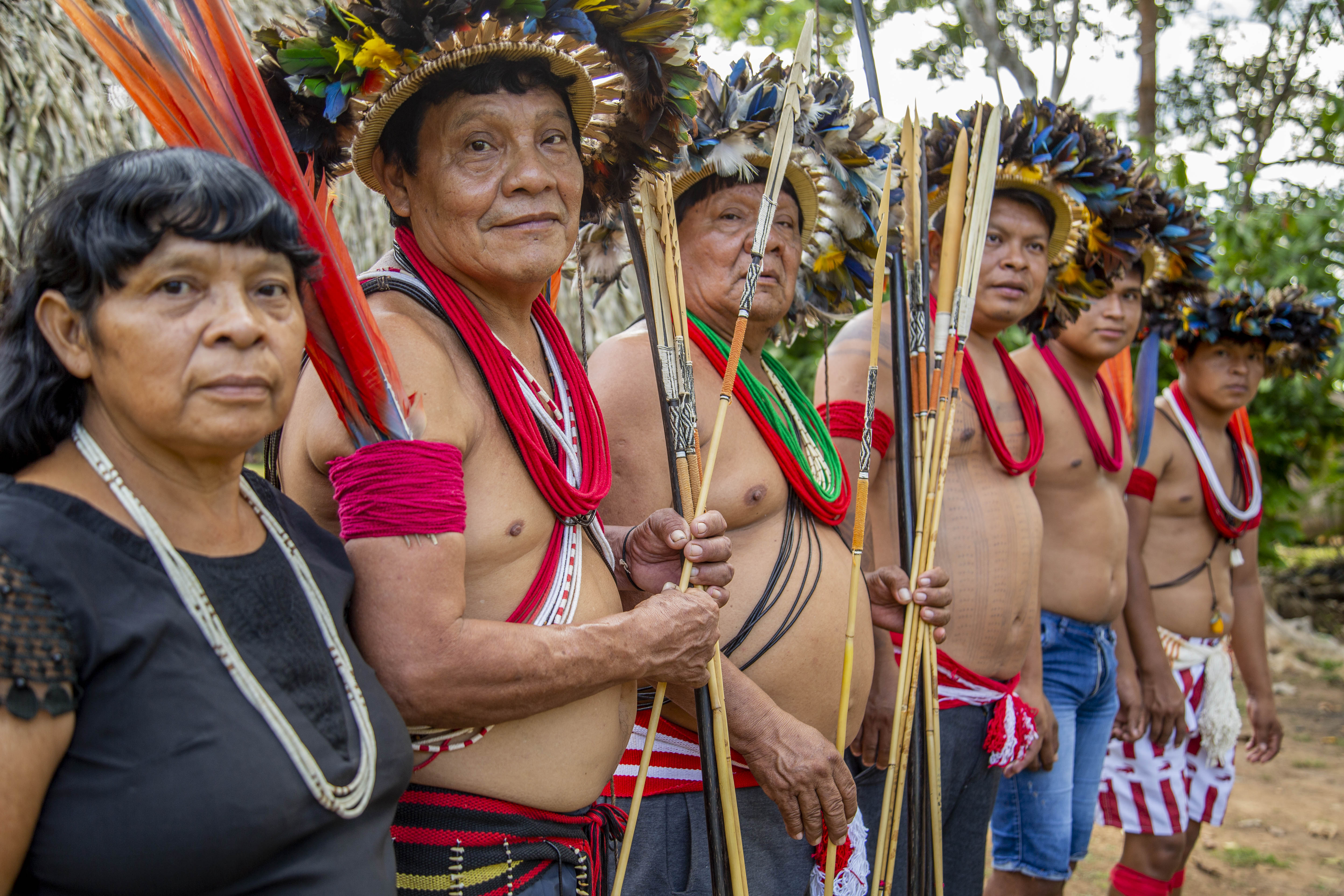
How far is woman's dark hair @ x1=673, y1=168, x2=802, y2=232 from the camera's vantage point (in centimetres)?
249

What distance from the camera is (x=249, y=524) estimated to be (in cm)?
132

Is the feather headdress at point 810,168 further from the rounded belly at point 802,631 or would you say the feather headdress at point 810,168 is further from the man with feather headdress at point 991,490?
the rounded belly at point 802,631

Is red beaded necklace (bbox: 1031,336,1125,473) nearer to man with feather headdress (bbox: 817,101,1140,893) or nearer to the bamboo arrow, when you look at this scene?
man with feather headdress (bbox: 817,101,1140,893)

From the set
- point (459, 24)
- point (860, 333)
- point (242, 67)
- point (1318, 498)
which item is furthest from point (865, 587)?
point (1318, 498)

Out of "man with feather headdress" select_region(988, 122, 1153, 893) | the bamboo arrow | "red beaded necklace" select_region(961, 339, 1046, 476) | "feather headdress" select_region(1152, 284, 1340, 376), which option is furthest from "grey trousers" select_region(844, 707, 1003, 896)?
"feather headdress" select_region(1152, 284, 1340, 376)

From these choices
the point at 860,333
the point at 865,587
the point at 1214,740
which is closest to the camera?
the point at 865,587

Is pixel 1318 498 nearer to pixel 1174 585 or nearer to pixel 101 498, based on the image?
pixel 1174 585

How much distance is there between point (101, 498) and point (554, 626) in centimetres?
66

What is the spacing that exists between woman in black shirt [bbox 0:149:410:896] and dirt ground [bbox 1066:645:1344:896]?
4.19 metres

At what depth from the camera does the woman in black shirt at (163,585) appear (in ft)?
3.35

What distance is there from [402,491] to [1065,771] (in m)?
2.65

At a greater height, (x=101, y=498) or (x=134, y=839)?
(x=101, y=498)

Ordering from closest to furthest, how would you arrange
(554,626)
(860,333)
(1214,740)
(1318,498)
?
1. (554,626)
2. (860,333)
3. (1214,740)
4. (1318,498)

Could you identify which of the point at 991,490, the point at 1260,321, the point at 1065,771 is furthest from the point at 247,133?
the point at 1260,321
